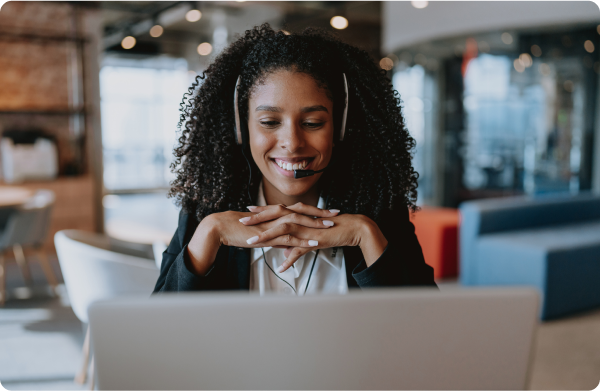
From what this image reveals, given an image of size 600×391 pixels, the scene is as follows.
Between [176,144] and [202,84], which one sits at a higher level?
[202,84]

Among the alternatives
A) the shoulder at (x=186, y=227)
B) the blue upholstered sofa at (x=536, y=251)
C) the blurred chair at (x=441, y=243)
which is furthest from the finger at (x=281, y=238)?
the blurred chair at (x=441, y=243)

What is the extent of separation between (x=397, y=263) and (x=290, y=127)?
41 centimetres

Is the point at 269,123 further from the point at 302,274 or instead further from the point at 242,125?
the point at 302,274

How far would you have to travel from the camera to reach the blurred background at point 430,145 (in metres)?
3.34

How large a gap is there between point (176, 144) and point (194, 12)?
481 cm

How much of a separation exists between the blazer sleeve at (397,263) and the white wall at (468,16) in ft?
18.0

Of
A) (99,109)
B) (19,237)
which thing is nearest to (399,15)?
(99,109)

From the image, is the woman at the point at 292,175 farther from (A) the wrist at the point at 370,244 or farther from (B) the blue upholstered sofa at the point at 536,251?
(B) the blue upholstered sofa at the point at 536,251

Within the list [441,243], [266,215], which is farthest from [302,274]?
[441,243]

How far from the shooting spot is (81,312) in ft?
→ 6.52

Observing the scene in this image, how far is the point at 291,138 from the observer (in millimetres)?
1152

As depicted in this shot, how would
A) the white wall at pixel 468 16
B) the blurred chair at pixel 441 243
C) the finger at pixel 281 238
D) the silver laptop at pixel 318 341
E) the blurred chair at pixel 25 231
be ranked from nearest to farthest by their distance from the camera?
the silver laptop at pixel 318 341
the finger at pixel 281 238
the blurred chair at pixel 25 231
the blurred chair at pixel 441 243
the white wall at pixel 468 16

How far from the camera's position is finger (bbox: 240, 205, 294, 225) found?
3.67 feet

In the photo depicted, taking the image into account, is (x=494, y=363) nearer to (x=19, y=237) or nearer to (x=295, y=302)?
(x=295, y=302)
